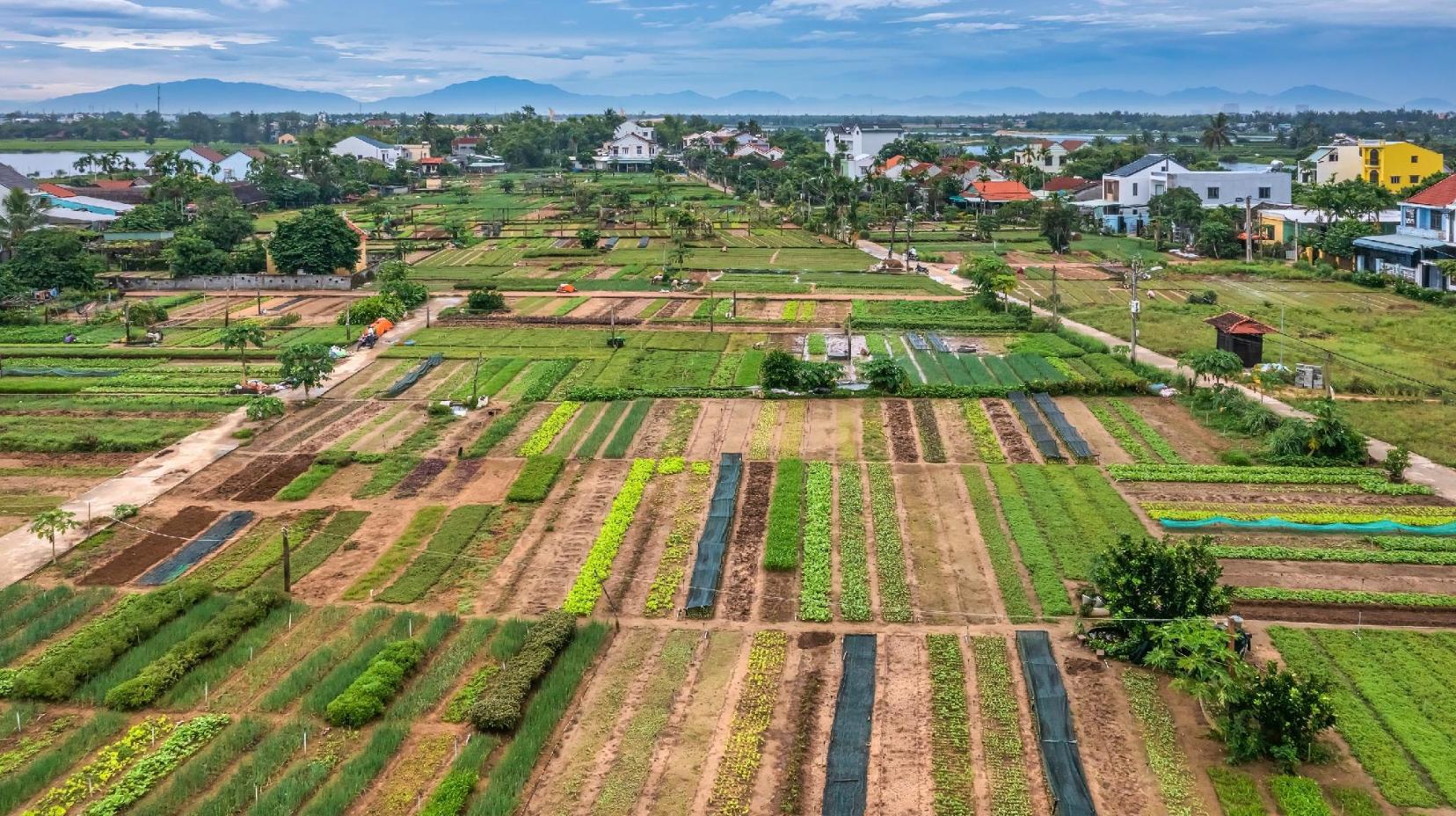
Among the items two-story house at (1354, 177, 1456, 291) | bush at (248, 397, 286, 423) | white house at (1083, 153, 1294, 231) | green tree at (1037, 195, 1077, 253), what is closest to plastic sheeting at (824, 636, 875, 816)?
bush at (248, 397, 286, 423)

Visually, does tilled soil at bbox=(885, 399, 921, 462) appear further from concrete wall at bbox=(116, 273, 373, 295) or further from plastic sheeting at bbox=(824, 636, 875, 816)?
concrete wall at bbox=(116, 273, 373, 295)

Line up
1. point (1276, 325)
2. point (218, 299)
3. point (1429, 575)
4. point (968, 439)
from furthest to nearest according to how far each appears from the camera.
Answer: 1. point (218, 299)
2. point (1276, 325)
3. point (968, 439)
4. point (1429, 575)

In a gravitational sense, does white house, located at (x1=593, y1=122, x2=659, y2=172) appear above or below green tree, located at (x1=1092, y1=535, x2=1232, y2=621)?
above

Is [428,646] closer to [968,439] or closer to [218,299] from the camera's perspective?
[968,439]

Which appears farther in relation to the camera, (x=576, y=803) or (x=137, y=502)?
(x=137, y=502)

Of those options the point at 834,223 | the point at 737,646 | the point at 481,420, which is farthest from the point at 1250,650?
the point at 834,223

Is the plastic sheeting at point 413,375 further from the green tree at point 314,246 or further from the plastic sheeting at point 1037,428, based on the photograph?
the green tree at point 314,246

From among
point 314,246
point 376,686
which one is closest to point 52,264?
point 314,246

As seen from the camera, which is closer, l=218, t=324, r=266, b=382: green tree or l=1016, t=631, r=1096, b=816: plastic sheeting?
l=1016, t=631, r=1096, b=816: plastic sheeting
